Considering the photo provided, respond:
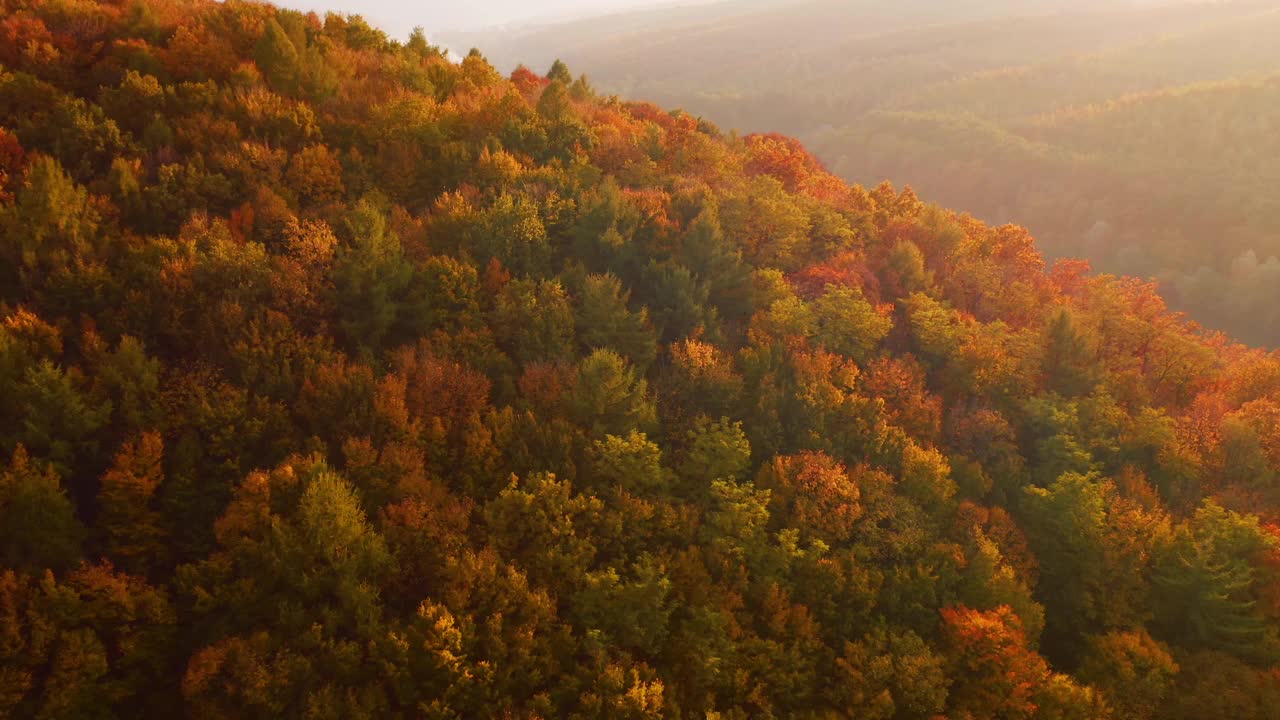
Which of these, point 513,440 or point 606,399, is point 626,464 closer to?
point 606,399

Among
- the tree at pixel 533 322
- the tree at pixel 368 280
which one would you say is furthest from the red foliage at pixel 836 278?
the tree at pixel 368 280

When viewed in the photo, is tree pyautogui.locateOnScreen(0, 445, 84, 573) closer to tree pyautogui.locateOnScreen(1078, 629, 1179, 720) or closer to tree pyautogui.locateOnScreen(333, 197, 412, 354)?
tree pyautogui.locateOnScreen(333, 197, 412, 354)

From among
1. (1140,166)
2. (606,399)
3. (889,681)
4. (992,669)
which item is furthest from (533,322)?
(1140,166)

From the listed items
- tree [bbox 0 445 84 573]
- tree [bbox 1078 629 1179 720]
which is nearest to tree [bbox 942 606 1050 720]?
tree [bbox 1078 629 1179 720]

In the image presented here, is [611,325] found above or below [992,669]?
above

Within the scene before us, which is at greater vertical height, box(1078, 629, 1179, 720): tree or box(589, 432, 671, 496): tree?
box(589, 432, 671, 496): tree

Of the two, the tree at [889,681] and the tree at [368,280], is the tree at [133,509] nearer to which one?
the tree at [368,280]

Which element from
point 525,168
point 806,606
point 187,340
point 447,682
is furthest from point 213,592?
point 525,168

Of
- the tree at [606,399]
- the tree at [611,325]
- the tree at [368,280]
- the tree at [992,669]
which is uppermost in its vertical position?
the tree at [368,280]
